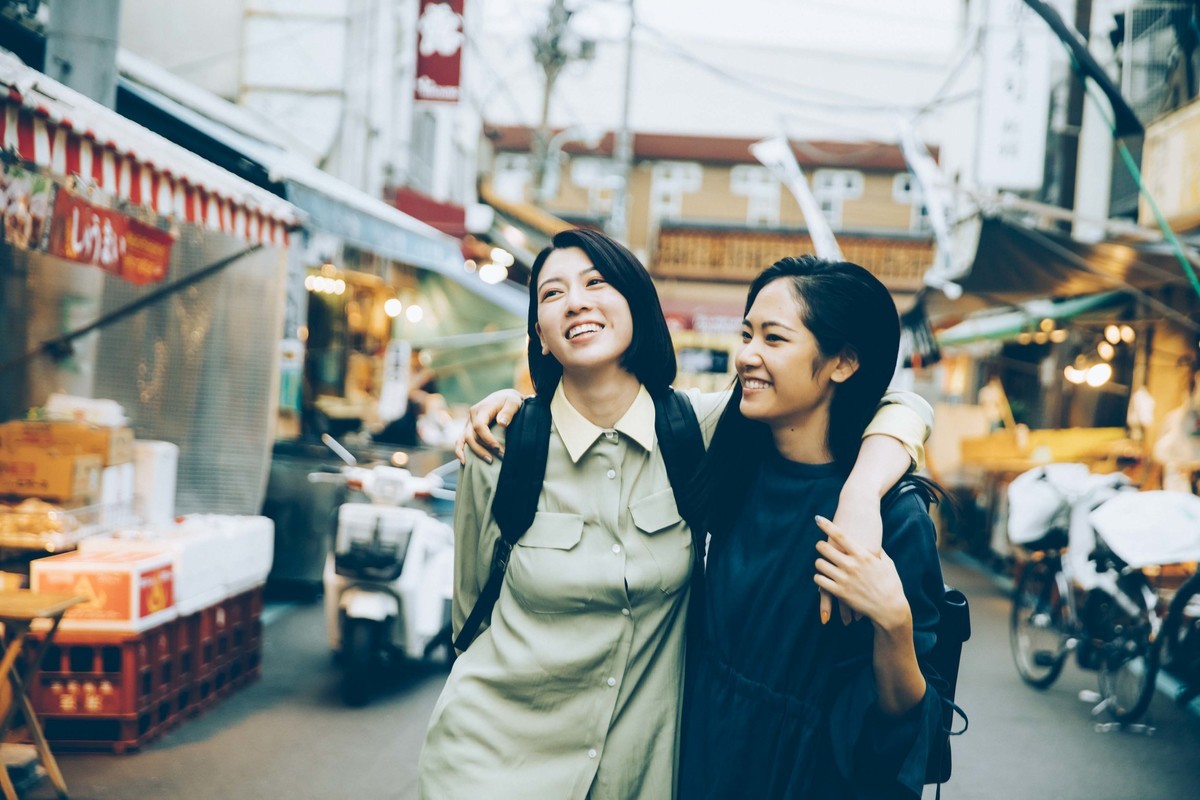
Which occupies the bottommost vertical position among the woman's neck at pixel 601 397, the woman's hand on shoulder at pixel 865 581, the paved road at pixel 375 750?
the paved road at pixel 375 750

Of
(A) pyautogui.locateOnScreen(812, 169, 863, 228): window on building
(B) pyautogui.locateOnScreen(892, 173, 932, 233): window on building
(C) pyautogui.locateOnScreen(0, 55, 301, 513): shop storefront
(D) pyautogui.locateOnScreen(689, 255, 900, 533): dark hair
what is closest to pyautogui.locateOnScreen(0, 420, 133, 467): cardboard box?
(C) pyautogui.locateOnScreen(0, 55, 301, 513): shop storefront

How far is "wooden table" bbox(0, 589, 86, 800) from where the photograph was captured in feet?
12.8

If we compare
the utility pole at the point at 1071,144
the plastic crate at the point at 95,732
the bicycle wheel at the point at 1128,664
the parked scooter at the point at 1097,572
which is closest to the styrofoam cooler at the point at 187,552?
the plastic crate at the point at 95,732

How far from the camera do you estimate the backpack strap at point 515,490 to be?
2232 mm

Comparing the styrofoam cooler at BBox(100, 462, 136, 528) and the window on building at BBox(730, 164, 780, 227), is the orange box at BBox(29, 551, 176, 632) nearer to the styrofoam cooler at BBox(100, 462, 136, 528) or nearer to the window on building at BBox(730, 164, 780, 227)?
the styrofoam cooler at BBox(100, 462, 136, 528)

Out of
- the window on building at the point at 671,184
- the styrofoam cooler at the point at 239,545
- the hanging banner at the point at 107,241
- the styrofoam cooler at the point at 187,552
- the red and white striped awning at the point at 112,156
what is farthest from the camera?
the window on building at the point at 671,184

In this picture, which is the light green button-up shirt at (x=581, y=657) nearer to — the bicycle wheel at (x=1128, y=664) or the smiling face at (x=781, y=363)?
the smiling face at (x=781, y=363)

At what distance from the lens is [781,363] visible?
204cm

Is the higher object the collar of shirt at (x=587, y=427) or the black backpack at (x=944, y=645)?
the collar of shirt at (x=587, y=427)

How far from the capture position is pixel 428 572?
6.45 meters

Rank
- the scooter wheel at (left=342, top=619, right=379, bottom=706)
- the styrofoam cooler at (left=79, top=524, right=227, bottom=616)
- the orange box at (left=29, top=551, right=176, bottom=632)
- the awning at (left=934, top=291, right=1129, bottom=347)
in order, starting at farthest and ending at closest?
the awning at (left=934, top=291, right=1129, bottom=347) → the scooter wheel at (left=342, top=619, right=379, bottom=706) → the styrofoam cooler at (left=79, top=524, right=227, bottom=616) → the orange box at (left=29, top=551, right=176, bottom=632)

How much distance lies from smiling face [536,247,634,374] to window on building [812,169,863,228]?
29.7 m

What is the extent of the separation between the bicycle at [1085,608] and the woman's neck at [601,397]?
5029 mm

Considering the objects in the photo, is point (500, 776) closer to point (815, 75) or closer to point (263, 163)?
point (263, 163)
